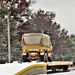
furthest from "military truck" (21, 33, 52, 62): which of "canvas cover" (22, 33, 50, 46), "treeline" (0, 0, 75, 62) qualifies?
"treeline" (0, 0, 75, 62)

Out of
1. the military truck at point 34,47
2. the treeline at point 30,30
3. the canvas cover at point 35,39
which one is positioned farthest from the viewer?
the treeline at point 30,30

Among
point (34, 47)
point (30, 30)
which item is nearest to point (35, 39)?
point (34, 47)

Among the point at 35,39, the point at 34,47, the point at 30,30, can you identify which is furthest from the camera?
the point at 30,30

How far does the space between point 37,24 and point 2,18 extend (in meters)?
18.1

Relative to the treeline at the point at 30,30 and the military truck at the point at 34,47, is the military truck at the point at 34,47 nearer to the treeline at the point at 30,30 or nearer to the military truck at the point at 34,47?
the military truck at the point at 34,47

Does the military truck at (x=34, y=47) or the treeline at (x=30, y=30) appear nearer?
the military truck at (x=34, y=47)

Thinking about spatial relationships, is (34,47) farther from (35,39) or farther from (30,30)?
(30,30)

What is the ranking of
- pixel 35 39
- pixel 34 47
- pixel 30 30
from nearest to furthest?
pixel 34 47, pixel 35 39, pixel 30 30

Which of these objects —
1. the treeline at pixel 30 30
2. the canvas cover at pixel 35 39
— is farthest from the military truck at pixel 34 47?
the treeline at pixel 30 30

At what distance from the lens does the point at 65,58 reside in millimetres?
49281

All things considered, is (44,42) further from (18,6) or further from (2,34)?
(18,6)

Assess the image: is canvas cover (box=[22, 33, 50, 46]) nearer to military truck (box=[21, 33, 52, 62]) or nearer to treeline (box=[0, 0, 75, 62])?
military truck (box=[21, 33, 52, 62])

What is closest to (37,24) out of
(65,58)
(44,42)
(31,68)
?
(65,58)

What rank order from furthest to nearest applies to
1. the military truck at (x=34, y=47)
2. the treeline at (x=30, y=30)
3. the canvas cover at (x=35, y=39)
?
the treeline at (x=30, y=30) < the canvas cover at (x=35, y=39) < the military truck at (x=34, y=47)
